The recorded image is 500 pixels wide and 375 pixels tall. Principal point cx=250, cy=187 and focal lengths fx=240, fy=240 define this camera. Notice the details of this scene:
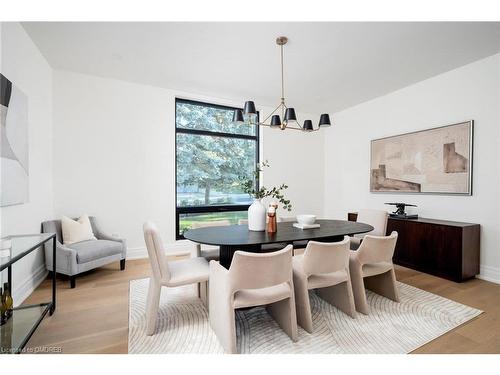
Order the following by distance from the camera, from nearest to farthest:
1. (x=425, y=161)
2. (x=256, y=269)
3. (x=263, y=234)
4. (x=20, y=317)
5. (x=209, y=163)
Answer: (x=256, y=269) < (x=20, y=317) < (x=263, y=234) < (x=425, y=161) < (x=209, y=163)

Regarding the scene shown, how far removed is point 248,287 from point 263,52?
2644mm

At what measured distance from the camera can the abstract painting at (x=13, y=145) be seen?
2100 mm

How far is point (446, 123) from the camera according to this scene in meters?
3.38

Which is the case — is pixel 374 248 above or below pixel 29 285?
above

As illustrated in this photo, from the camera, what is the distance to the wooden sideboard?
2.88 m

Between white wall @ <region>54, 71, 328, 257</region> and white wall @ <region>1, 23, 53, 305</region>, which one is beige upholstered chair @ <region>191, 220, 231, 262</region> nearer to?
white wall @ <region>54, 71, 328, 257</region>

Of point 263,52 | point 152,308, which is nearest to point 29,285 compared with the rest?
point 152,308

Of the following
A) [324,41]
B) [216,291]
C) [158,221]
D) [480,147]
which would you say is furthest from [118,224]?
[480,147]

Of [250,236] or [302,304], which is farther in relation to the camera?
[250,236]

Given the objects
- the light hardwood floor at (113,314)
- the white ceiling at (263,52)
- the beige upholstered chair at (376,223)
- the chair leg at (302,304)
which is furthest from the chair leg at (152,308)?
the white ceiling at (263,52)

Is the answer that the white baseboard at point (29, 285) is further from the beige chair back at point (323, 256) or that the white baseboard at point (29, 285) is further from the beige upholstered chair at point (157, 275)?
the beige chair back at point (323, 256)

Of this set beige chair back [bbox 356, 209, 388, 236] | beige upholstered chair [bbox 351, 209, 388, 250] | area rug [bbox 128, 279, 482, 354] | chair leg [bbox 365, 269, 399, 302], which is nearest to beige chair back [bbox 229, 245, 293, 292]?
area rug [bbox 128, 279, 482, 354]

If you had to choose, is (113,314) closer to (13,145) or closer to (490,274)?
(13,145)

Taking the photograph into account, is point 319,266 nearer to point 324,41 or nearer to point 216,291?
point 216,291
